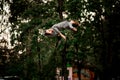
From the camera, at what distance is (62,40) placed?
20969mm

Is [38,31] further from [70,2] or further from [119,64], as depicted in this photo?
[119,64]

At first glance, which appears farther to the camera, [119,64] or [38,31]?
[119,64]

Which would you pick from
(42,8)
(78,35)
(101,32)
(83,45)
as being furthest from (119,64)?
(42,8)

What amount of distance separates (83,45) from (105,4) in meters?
3.66

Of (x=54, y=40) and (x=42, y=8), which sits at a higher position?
(x=42, y=8)

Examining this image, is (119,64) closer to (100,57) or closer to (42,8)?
(100,57)

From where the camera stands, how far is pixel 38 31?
2183 cm

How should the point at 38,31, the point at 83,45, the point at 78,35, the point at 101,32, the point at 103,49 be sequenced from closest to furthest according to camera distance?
the point at 38,31, the point at 78,35, the point at 83,45, the point at 101,32, the point at 103,49

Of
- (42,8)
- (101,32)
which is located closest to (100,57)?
(101,32)

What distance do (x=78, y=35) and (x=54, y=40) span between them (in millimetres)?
2181

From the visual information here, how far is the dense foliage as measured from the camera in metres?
22.3

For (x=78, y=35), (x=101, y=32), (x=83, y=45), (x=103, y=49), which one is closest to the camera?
(x=78, y=35)

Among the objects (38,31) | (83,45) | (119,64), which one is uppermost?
(38,31)

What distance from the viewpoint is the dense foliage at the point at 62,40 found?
73.1 feet
